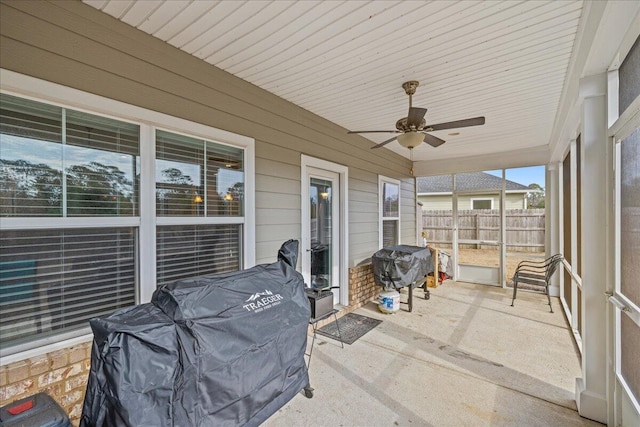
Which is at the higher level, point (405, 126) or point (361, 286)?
point (405, 126)

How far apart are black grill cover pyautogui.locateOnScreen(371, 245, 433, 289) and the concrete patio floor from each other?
50 centimetres

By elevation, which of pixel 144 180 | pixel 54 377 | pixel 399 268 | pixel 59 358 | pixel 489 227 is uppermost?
pixel 144 180

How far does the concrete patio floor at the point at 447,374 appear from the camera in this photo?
216cm

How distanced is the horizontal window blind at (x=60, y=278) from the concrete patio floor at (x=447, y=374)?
1.48 m

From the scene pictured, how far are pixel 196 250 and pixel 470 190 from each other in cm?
574

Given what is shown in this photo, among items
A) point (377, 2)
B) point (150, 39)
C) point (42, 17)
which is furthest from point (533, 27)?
point (42, 17)

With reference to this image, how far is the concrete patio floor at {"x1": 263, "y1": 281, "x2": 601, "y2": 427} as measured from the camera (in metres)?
2.16

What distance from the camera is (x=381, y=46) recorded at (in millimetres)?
2309

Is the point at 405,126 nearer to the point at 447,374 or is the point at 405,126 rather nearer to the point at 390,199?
the point at 447,374

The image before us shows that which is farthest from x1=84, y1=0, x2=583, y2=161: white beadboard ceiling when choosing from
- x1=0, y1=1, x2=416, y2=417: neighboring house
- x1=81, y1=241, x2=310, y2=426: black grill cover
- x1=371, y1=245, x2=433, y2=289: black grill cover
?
Result: x1=371, y1=245, x2=433, y2=289: black grill cover

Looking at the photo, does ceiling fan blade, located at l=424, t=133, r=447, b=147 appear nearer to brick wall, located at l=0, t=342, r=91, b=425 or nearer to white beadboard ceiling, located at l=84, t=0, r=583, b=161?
white beadboard ceiling, located at l=84, t=0, r=583, b=161

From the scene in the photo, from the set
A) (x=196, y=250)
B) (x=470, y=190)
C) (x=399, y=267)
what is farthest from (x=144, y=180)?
(x=470, y=190)

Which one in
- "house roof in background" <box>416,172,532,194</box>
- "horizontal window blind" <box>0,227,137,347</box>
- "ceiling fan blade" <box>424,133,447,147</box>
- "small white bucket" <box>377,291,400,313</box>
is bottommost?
"small white bucket" <box>377,291,400,313</box>

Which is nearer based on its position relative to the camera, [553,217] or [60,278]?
[60,278]
